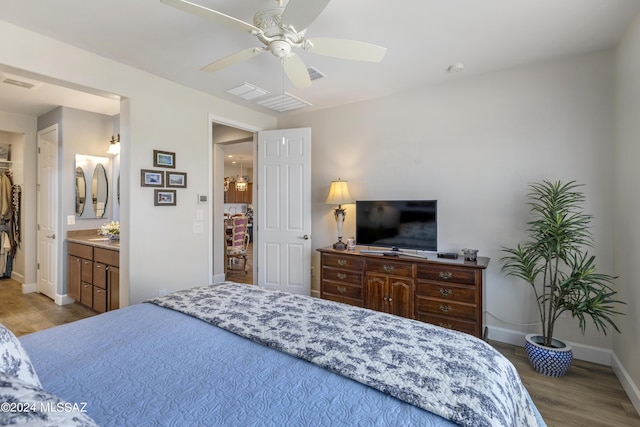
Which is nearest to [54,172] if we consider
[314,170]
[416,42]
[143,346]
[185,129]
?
[185,129]

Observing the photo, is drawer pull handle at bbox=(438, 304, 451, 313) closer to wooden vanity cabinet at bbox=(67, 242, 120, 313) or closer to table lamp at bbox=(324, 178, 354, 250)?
table lamp at bbox=(324, 178, 354, 250)

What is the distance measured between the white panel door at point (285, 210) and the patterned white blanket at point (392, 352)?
2070 mm

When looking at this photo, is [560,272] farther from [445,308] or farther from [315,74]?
[315,74]

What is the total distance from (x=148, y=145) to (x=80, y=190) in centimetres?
211

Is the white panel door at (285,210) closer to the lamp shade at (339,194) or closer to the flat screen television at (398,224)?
the lamp shade at (339,194)

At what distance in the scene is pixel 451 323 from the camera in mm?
2760

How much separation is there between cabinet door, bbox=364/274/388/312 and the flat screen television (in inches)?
15.8

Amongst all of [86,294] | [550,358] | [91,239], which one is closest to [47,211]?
[91,239]

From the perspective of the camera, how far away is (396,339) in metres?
1.41

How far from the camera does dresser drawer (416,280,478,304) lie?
268cm

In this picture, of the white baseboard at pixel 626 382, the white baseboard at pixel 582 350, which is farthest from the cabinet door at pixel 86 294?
the white baseboard at pixel 626 382

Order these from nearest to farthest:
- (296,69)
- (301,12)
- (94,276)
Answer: (301,12)
(296,69)
(94,276)

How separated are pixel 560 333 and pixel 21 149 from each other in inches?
Result: 301

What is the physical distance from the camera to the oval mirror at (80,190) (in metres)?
4.30
